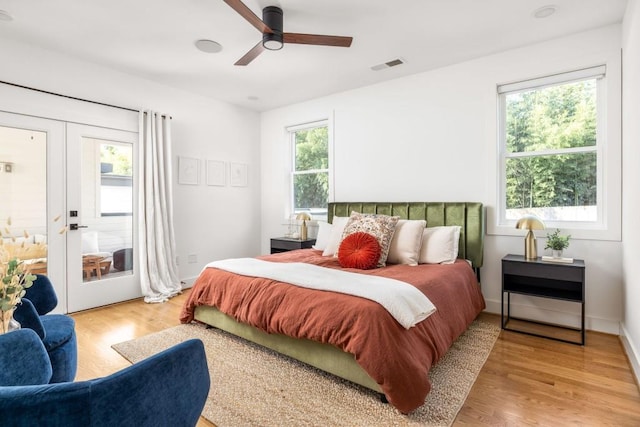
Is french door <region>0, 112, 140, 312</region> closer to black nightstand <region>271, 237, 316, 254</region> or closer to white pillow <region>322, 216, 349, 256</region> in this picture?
black nightstand <region>271, 237, 316, 254</region>

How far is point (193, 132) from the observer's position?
4.61 metres

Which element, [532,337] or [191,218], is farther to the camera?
[191,218]

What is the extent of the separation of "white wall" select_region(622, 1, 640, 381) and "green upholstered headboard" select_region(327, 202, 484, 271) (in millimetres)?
1100

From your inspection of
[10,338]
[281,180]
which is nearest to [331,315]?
[10,338]

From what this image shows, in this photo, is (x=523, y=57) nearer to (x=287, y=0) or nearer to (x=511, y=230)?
(x=511, y=230)

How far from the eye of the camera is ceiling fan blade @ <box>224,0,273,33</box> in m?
2.09

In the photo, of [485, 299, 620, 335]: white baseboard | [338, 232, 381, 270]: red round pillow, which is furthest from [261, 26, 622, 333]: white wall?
[338, 232, 381, 270]: red round pillow

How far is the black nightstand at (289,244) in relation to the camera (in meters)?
4.48

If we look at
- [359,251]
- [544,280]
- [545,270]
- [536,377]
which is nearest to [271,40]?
[359,251]

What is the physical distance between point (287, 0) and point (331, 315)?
7.59 ft

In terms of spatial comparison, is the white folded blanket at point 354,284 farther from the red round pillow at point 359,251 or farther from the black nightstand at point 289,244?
the black nightstand at point 289,244

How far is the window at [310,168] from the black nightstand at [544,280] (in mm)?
2561

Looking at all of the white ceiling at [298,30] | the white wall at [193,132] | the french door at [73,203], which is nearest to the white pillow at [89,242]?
the french door at [73,203]

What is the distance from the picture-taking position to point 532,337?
288 cm
